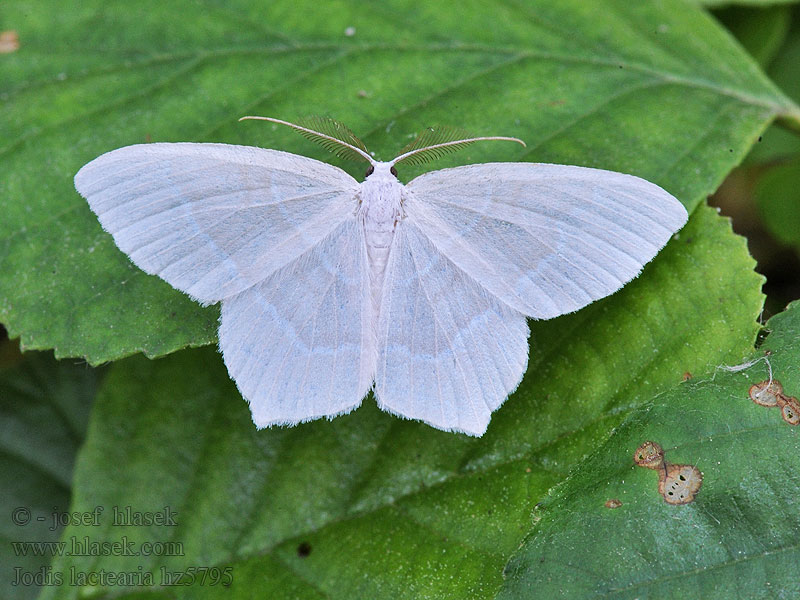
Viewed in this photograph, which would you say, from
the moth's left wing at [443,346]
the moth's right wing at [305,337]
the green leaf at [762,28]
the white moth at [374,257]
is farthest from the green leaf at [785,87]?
the moth's right wing at [305,337]

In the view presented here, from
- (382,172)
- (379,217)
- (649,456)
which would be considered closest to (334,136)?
(382,172)

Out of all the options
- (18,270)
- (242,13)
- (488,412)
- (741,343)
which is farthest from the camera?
(242,13)

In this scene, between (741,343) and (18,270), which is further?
(18,270)

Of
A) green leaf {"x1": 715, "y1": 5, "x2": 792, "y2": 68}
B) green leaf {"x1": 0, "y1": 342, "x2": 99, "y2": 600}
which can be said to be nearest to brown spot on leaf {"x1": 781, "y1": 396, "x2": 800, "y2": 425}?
green leaf {"x1": 715, "y1": 5, "x2": 792, "y2": 68}

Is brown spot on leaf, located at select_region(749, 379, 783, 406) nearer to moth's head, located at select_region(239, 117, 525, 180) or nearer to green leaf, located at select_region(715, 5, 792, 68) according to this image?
moth's head, located at select_region(239, 117, 525, 180)

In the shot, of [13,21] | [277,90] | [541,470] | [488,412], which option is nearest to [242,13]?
[277,90]

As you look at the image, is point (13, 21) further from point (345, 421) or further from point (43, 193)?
point (345, 421)

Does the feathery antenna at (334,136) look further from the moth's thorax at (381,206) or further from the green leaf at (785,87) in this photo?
the green leaf at (785,87)

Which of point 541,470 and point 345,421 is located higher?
point 541,470
